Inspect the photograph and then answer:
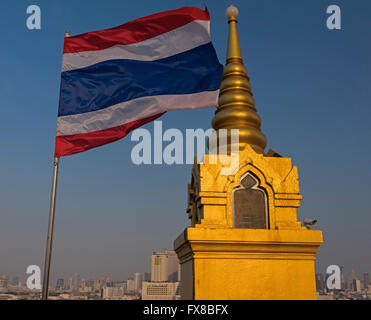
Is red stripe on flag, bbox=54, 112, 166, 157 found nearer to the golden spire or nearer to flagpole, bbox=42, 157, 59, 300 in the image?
flagpole, bbox=42, 157, 59, 300

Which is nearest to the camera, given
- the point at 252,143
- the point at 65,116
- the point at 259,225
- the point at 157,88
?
the point at 65,116

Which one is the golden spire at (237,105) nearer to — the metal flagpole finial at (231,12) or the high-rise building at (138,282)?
the metal flagpole finial at (231,12)

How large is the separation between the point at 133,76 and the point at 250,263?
585 cm

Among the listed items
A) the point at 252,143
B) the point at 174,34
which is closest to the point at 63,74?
the point at 174,34

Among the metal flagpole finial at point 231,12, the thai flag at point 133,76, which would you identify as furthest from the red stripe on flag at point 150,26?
the metal flagpole finial at point 231,12

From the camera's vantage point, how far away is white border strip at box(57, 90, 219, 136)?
853 cm

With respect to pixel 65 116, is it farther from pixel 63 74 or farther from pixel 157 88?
pixel 157 88

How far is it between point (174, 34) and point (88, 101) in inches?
119

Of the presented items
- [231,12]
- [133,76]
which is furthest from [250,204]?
[231,12]

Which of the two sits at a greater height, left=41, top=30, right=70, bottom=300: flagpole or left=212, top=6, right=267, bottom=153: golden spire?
left=212, top=6, right=267, bottom=153: golden spire

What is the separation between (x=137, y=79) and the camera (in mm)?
9562

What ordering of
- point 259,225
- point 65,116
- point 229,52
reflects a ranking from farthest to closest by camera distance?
point 229,52
point 259,225
point 65,116

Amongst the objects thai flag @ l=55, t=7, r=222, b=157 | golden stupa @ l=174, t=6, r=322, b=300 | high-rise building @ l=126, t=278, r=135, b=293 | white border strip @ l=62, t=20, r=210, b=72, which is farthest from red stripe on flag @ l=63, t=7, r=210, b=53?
high-rise building @ l=126, t=278, r=135, b=293
